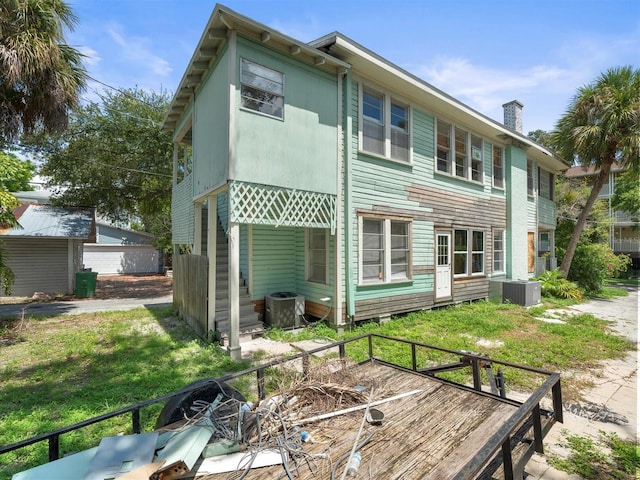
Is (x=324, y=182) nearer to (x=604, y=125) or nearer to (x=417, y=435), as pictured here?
(x=417, y=435)

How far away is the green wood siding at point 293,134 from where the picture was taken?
6000 mm

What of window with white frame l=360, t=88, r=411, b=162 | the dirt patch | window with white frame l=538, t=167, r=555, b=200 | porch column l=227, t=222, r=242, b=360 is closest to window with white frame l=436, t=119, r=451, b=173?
window with white frame l=360, t=88, r=411, b=162

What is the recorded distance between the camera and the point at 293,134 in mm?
6594

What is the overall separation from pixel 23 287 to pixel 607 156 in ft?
81.2

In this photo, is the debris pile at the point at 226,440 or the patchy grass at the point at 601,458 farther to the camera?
the patchy grass at the point at 601,458

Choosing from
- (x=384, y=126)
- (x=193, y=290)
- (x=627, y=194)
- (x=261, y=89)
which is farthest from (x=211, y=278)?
(x=627, y=194)

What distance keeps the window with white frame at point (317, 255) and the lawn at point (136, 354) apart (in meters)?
1.45

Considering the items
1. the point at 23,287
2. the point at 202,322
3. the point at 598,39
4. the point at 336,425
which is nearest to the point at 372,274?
the point at 202,322

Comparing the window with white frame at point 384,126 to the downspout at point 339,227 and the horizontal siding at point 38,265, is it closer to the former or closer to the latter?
the downspout at point 339,227

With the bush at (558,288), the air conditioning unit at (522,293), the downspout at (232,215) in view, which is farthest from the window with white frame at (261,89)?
the bush at (558,288)

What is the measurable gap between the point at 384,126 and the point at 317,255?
381 centimetres

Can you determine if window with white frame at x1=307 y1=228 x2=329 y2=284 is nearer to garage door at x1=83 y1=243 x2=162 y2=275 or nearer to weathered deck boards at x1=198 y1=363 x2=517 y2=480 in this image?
weathered deck boards at x1=198 y1=363 x2=517 y2=480

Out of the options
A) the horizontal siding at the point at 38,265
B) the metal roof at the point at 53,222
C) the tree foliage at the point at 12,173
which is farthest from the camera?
the horizontal siding at the point at 38,265

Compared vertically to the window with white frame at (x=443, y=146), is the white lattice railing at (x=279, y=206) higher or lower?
lower
